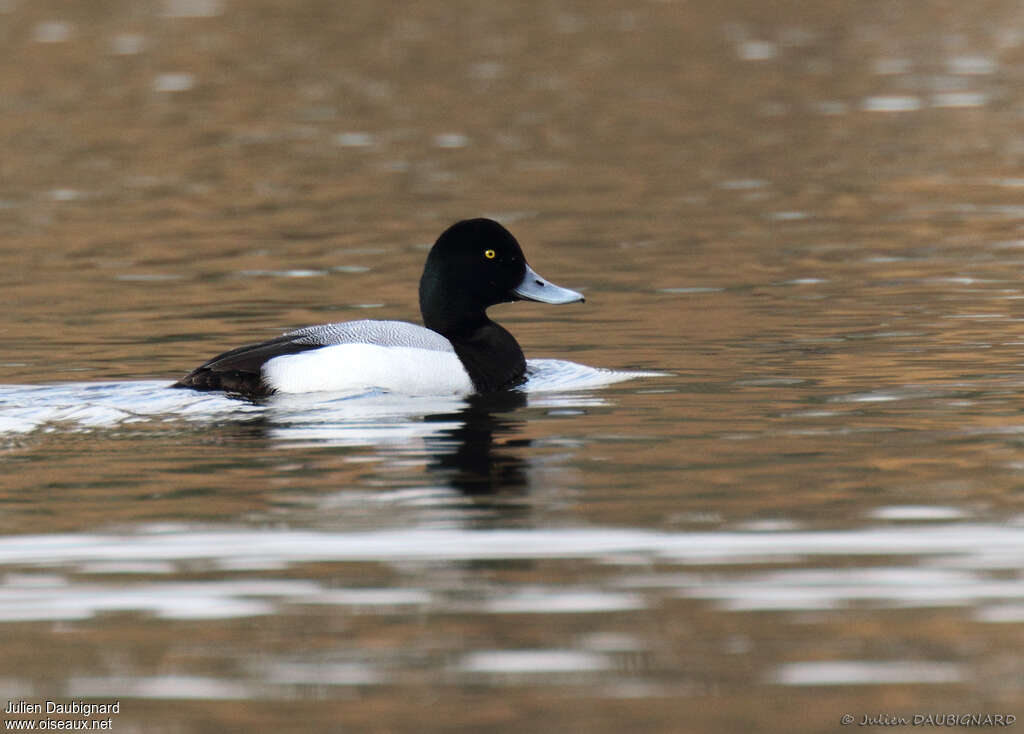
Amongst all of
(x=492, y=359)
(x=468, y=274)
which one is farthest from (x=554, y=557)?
(x=468, y=274)

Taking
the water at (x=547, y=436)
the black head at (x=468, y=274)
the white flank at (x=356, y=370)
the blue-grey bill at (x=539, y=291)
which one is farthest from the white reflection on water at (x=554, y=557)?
the blue-grey bill at (x=539, y=291)

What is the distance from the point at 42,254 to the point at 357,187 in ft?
14.7

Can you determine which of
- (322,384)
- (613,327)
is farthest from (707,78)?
(322,384)

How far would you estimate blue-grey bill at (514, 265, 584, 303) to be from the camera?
37.6ft

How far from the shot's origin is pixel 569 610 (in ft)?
19.7

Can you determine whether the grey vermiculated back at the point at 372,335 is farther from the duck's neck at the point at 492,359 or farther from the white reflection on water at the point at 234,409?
the white reflection on water at the point at 234,409

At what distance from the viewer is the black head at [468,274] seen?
11234mm

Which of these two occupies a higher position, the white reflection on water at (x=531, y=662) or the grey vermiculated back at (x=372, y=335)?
the grey vermiculated back at (x=372, y=335)

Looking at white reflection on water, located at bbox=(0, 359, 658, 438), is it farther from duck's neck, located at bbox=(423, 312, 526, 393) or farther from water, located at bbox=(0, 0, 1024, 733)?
duck's neck, located at bbox=(423, 312, 526, 393)

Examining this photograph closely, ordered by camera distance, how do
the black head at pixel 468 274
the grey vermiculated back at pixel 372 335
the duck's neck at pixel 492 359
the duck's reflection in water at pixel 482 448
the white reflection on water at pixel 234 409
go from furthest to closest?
the black head at pixel 468 274 < the duck's neck at pixel 492 359 < the grey vermiculated back at pixel 372 335 < the white reflection on water at pixel 234 409 < the duck's reflection in water at pixel 482 448

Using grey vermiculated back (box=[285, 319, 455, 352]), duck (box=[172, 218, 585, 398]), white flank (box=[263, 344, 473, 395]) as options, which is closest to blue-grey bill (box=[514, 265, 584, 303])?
duck (box=[172, 218, 585, 398])

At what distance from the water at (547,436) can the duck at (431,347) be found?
0.65 ft

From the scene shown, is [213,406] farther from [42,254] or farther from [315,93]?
[315,93]

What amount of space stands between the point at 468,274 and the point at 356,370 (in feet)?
4.91
